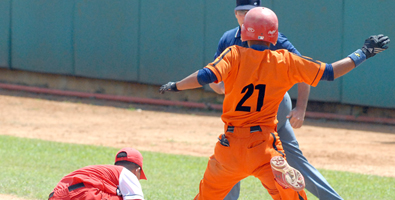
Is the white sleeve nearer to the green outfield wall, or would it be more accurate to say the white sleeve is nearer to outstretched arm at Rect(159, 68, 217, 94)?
outstretched arm at Rect(159, 68, 217, 94)

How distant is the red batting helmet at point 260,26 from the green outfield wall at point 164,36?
308 inches

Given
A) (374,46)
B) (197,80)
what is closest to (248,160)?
(197,80)

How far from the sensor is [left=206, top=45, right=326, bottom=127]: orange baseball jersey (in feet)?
10.00

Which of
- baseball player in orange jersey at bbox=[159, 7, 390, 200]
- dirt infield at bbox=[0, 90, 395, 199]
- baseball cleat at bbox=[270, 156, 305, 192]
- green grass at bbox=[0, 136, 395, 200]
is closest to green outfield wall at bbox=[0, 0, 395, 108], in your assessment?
dirt infield at bbox=[0, 90, 395, 199]

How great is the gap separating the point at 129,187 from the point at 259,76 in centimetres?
109

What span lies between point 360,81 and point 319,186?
7292 mm

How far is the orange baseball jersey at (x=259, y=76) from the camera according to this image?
10.00 ft

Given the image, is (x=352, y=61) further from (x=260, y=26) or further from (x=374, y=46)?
(x=260, y=26)

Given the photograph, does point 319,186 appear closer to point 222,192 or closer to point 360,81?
point 222,192

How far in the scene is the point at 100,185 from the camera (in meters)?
3.20

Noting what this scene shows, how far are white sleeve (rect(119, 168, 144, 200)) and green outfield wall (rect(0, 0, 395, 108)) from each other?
8235 millimetres

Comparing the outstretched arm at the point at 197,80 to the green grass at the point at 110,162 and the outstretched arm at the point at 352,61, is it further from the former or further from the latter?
the green grass at the point at 110,162

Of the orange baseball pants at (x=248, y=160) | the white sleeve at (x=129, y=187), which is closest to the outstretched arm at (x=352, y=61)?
the orange baseball pants at (x=248, y=160)

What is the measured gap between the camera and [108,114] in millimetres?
11594
